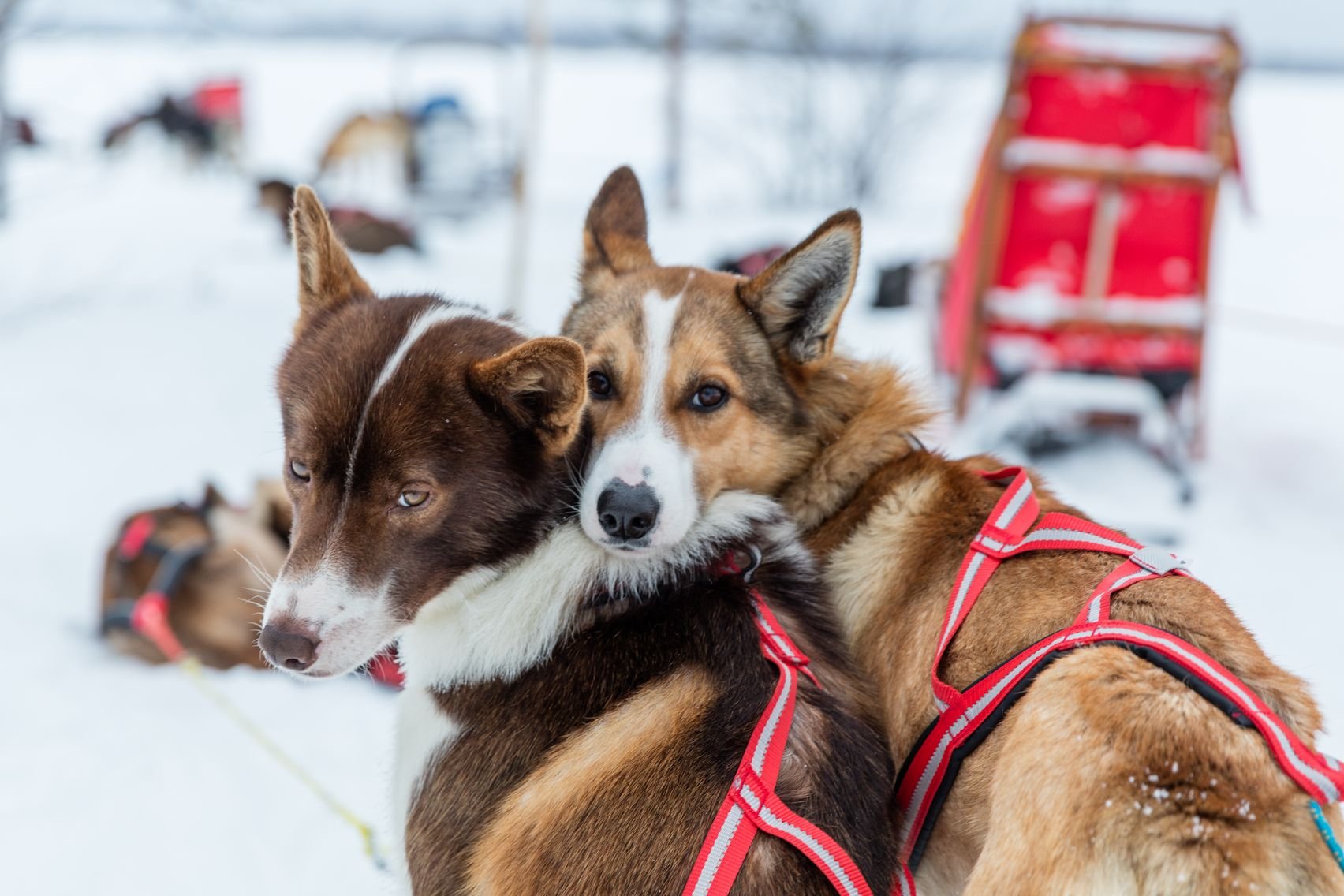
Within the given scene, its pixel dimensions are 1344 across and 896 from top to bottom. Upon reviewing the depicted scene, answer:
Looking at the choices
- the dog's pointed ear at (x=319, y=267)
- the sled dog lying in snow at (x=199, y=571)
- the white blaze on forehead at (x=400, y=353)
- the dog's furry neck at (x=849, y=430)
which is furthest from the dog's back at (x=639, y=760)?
the sled dog lying in snow at (x=199, y=571)

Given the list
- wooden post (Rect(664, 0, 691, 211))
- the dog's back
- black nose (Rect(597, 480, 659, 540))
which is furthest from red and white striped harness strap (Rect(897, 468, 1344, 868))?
wooden post (Rect(664, 0, 691, 211))

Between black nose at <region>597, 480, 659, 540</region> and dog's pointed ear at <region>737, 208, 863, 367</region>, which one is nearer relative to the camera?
black nose at <region>597, 480, 659, 540</region>

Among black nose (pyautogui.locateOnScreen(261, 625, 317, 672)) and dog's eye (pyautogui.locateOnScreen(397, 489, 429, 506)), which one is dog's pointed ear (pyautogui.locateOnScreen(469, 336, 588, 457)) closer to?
dog's eye (pyautogui.locateOnScreen(397, 489, 429, 506))

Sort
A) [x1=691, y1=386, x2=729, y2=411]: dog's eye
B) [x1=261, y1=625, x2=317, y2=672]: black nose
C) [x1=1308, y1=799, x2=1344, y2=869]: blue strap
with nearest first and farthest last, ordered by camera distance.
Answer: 1. [x1=1308, y1=799, x2=1344, y2=869]: blue strap
2. [x1=261, y1=625, x2=317, y2=672]: black nose
3. [x1=691, y1=386, x2=729, y2=411]: dog's eye

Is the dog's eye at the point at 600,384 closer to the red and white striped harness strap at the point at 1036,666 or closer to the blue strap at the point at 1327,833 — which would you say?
the red and white striped harness strap at the point at 1036,666

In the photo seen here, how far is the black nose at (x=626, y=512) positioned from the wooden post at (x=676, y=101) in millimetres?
16508

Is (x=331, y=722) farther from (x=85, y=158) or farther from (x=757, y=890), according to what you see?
(x=85, y=158)

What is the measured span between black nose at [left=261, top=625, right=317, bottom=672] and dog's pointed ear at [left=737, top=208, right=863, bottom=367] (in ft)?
4.97

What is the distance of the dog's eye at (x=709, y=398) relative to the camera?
2.78 meters

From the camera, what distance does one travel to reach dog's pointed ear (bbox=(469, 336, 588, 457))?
1.81m

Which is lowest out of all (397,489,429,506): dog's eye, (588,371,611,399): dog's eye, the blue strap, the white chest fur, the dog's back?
the white chest fur

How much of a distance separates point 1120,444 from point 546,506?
5.81 meters

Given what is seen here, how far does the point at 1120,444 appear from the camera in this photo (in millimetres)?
Answer: 6906

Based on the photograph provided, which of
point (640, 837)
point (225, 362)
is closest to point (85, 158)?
point (225, 362)
